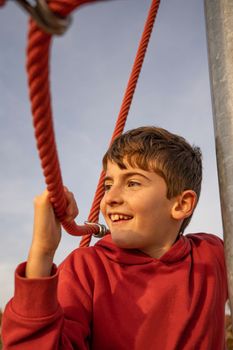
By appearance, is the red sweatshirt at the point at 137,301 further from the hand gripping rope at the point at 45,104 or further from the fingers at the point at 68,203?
the hand gripping rope at the point at 45,104

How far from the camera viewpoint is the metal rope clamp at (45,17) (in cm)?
68

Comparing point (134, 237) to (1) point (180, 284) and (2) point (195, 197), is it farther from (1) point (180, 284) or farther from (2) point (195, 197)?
(2) point (195, 197)

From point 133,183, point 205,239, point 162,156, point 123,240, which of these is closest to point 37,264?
point 123,240

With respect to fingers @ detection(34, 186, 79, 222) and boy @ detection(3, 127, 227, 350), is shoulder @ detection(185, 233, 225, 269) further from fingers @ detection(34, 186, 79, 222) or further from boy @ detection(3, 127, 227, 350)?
fingers @ detection(34, 186, 79, 222)

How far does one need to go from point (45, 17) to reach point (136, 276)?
3.68 feet

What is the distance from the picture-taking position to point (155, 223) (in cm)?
168

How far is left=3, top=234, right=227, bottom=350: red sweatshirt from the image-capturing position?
1450mm

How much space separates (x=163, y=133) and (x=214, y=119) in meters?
0.65

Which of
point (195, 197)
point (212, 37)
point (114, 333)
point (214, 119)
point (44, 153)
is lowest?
point (114, 333)

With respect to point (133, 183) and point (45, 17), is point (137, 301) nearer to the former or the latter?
point (133, 183)

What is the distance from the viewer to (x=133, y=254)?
1668mm

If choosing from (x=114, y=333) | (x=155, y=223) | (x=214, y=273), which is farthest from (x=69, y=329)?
(x=214, y=273)

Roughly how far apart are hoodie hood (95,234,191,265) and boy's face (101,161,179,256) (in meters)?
0.04

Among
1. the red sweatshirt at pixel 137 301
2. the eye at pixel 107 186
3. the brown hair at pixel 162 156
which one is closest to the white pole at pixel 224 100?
the red sweatshirt at pixel 137 301
